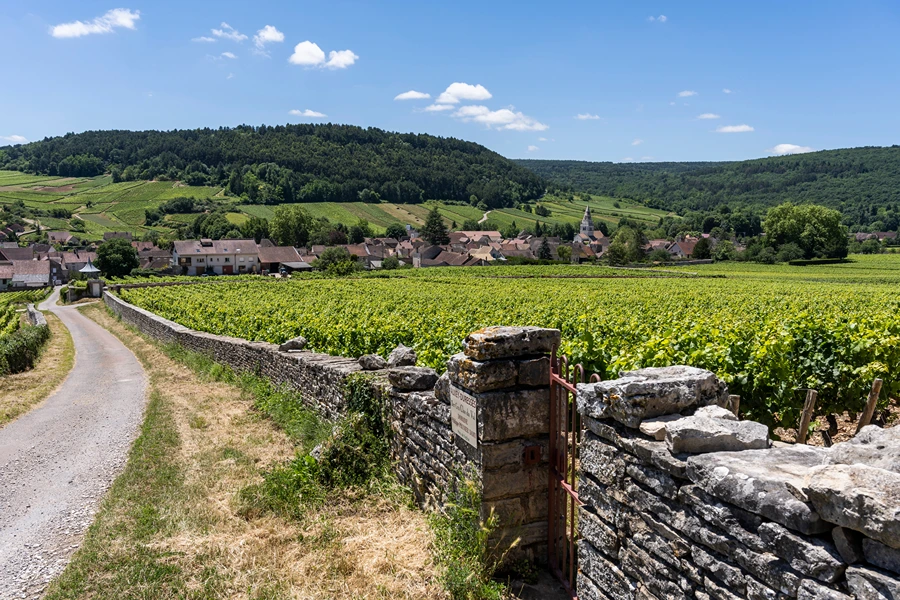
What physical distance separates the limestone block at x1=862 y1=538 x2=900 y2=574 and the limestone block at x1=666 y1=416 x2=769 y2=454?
0.90 meters

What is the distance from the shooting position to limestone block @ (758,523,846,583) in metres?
2.36

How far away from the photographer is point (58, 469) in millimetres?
9039

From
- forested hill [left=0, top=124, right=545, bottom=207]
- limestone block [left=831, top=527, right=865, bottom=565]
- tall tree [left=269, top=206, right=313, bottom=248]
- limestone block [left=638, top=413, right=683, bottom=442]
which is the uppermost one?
forested hill [left=0, top=124, right=545, bottom=207]

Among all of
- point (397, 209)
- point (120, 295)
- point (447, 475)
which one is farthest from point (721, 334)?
point (397, 209)

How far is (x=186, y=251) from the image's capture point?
95.6m

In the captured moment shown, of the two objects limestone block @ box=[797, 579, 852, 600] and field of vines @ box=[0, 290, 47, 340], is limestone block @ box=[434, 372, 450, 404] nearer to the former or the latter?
limestone block @ box=[797, 579, 852, 600]

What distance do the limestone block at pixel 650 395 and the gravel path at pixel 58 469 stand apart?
18.2 feet

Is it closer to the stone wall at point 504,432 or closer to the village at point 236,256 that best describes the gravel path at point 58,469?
the stone wall at point 504,432

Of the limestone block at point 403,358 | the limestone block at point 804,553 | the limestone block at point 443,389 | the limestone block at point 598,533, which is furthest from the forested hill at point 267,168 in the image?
the limestone block at point 804,553

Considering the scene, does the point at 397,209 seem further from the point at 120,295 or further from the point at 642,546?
the point at 642,546

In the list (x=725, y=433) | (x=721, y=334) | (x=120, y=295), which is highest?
(x=725, y=433)

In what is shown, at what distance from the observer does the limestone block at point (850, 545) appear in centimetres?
230

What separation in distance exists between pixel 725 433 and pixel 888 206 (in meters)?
203

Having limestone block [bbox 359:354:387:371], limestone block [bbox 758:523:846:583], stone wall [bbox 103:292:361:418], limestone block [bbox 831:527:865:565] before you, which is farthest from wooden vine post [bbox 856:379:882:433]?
stone wall [bbox 103:292:361:418]
